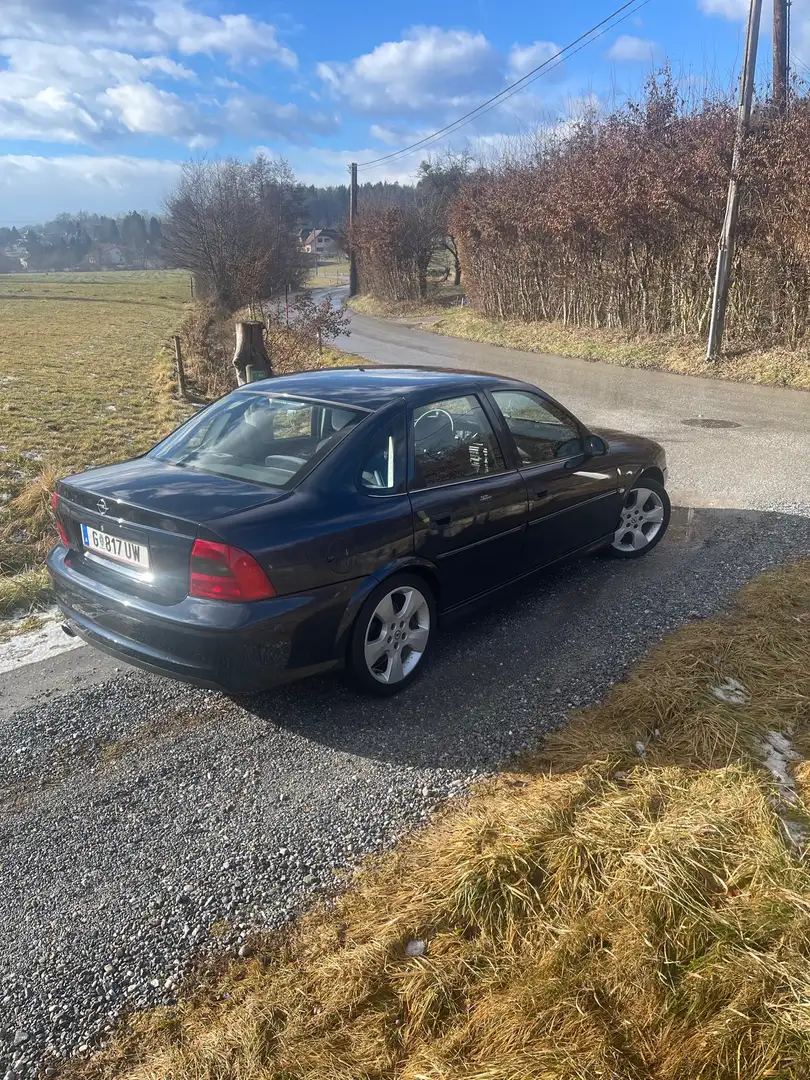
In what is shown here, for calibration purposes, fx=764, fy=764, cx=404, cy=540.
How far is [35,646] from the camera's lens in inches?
181

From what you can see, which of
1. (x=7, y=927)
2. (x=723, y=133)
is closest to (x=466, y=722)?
(x=7, y=927)

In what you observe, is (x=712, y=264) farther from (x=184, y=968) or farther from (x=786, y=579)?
(x=184, y=968)

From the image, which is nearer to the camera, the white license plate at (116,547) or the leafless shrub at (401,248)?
the white license plate at (116,547)

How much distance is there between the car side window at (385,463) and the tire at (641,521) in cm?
230

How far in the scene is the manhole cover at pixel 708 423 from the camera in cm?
1092

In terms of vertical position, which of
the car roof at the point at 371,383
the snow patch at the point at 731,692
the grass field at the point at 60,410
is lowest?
the grass field at the point at 60,410

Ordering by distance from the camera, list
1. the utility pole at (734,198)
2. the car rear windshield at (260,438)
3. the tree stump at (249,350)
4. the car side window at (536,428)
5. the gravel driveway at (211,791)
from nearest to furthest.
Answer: the gravel driveway at (211,791) → the car rear windshield at (260,438) → the car side window at (536,428) → the tree stump at (249,350) → the utility pole at (734,198)

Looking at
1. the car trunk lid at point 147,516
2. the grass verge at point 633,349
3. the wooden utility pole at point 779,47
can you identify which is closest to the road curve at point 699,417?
the grass verge at point 633,349

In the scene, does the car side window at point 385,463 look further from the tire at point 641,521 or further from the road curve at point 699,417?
the road curve at point 699,417

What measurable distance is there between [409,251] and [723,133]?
25.3 metres

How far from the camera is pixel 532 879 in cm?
260

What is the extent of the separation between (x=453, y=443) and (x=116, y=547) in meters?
1.86

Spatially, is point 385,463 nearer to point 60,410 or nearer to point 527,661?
point 527,661

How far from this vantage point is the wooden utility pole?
608 inches
